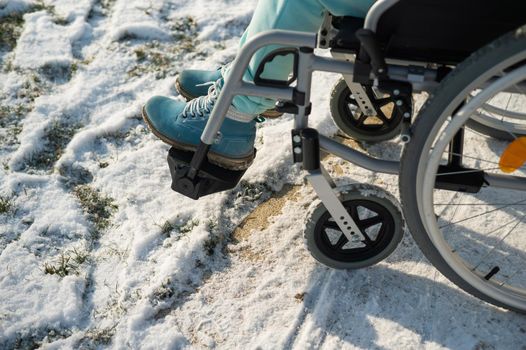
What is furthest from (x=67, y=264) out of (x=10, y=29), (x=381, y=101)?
(x=10, y=29)

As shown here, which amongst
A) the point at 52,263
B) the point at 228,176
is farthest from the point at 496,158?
the point at 52,263

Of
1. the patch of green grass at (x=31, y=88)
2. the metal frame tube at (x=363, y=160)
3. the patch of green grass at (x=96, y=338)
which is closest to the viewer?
the metal frame tube at (x=363, y=160)

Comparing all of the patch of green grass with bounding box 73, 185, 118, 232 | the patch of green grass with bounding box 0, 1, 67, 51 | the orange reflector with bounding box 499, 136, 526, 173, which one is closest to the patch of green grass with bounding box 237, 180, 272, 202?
the patch of green grass with bounding box 73, 185, 118, 232

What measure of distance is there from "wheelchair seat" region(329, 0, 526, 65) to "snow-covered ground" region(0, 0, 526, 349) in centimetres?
70

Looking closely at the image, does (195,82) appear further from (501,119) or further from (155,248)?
(501,119)

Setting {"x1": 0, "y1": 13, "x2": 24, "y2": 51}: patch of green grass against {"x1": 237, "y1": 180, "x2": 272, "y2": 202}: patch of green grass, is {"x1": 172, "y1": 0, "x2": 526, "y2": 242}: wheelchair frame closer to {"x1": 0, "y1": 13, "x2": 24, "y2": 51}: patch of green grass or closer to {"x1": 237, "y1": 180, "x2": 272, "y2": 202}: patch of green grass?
{"x1": 237, "y1": 180, "x2": 272, "y2": 202}: patch of green grass

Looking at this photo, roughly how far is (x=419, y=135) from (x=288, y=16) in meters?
0.43

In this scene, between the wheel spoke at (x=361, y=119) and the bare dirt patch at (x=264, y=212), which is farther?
the wheel spoke at (x=361, y=119)

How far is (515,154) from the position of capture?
4.29ft

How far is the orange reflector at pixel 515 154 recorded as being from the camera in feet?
4.27

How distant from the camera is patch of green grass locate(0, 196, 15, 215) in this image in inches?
74.9

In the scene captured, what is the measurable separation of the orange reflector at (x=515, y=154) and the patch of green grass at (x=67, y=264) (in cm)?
126

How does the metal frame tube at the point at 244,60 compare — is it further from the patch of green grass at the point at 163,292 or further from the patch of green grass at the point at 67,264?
the patch of green grass at the point at 67,264

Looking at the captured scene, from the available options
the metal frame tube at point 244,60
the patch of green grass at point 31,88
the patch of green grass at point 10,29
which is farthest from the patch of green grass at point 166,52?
the metal frame tube at point 244,60
